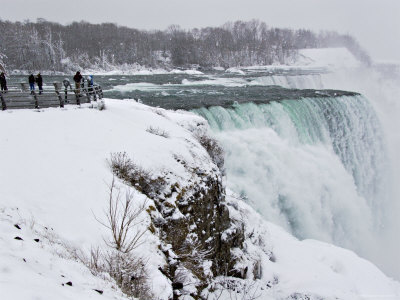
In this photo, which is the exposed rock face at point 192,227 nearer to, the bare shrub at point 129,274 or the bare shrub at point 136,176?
the bare shrub at point 136,176

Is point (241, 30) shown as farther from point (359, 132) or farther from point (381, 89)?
point (359, 132)

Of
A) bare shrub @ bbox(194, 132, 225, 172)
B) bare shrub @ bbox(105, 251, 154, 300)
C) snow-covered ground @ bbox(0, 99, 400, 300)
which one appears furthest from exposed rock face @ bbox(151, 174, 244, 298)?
bare shrub @ bbox(194, 132, 225, 172)

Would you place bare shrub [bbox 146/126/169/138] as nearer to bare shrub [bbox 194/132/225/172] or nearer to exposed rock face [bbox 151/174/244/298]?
bare shrub [bbox 194/132/225/172]

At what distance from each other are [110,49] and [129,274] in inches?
5036

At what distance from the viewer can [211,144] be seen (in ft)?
46.1

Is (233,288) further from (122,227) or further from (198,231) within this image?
(122,227)

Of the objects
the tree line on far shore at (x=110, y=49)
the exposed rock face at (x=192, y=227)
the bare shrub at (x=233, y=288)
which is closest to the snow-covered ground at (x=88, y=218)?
the bare shrub at (x=233, y=288)

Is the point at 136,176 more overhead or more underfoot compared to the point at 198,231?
more overhead

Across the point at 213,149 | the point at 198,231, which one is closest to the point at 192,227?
the point at 198,231

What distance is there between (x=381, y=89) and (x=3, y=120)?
64410mm

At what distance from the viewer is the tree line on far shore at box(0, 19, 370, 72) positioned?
9319cm

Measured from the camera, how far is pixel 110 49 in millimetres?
122250

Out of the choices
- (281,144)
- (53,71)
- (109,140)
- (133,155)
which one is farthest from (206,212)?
(53,71)

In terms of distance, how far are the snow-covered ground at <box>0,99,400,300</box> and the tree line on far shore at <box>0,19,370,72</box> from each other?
291 ft
